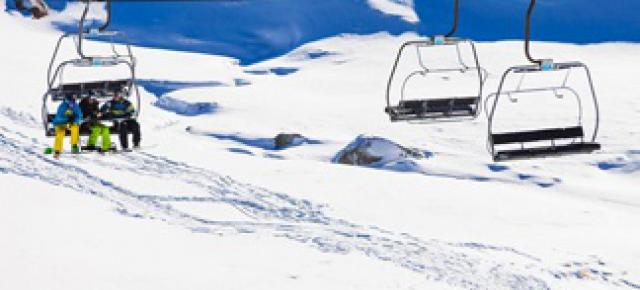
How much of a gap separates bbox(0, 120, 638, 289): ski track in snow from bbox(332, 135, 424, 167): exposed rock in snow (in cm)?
636

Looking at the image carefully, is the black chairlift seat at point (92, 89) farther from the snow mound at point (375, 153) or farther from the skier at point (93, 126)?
the snow mound at point (375, 153)

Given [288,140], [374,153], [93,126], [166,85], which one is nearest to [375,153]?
[374,153]

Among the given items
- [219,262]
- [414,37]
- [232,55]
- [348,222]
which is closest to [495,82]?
[414,37]

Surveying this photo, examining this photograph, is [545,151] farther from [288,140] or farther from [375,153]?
[288,140]

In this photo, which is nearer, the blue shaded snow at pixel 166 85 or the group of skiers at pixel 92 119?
the group of skiers at pixel 92 119

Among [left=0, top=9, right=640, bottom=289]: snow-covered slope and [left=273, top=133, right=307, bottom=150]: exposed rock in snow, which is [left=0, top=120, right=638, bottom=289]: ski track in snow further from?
[left=273, top=133, right=307, bottom=150]: exposed rock in snow

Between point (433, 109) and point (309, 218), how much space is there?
27.2 ft

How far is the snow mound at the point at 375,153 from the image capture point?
25.4 meters

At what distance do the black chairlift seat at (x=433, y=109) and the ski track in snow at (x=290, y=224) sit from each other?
534 centimetres

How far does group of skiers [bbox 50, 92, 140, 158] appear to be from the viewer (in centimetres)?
1145

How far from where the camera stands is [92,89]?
458 inches

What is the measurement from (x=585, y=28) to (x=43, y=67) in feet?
92.1

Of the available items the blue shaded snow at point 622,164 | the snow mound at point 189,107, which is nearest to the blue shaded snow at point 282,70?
the snow mound at point 189,107

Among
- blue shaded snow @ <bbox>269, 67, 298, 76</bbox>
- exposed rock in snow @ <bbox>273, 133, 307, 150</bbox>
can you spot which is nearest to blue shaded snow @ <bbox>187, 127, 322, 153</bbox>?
exposed rock in snow @ <bbox>273, 133, 307, 150</bbox>
